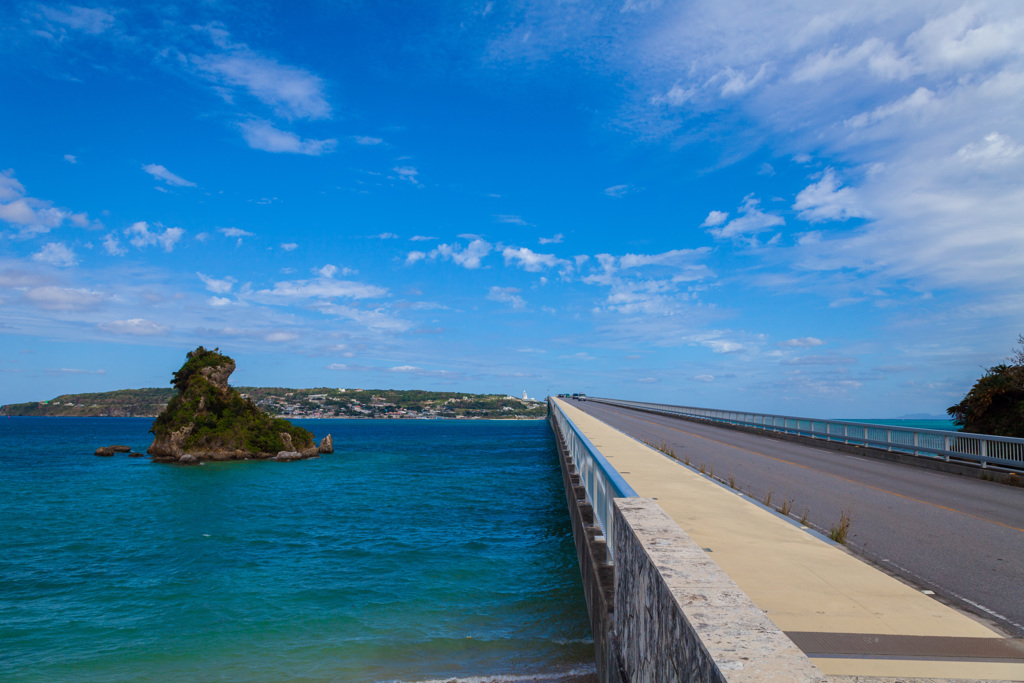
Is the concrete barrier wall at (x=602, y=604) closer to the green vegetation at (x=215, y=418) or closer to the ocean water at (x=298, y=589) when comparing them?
the ocean water at (x=298, y=589)

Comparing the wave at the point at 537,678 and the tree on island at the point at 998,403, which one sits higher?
the tree on island at the point at 998,403

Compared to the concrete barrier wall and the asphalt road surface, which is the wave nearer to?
the concrete barrier wall

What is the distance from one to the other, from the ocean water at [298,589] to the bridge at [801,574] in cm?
318

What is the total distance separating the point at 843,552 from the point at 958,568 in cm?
133

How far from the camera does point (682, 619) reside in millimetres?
2787

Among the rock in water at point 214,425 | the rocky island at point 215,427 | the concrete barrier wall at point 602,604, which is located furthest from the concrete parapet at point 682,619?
the rock in water at point 214,425

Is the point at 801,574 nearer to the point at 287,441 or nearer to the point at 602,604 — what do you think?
the point at 602,604

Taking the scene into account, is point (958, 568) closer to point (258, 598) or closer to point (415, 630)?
point (415, 630)

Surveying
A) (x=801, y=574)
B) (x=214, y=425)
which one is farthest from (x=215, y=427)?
(x=801, y=574)

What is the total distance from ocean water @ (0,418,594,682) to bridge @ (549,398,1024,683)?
318cm

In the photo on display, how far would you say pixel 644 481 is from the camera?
12.5 meters

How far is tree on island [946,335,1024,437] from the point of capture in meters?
22.1

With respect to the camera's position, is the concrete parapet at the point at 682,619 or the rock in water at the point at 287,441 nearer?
the concrete parapet at the point at 682,619

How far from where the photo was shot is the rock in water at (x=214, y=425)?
64.2m
